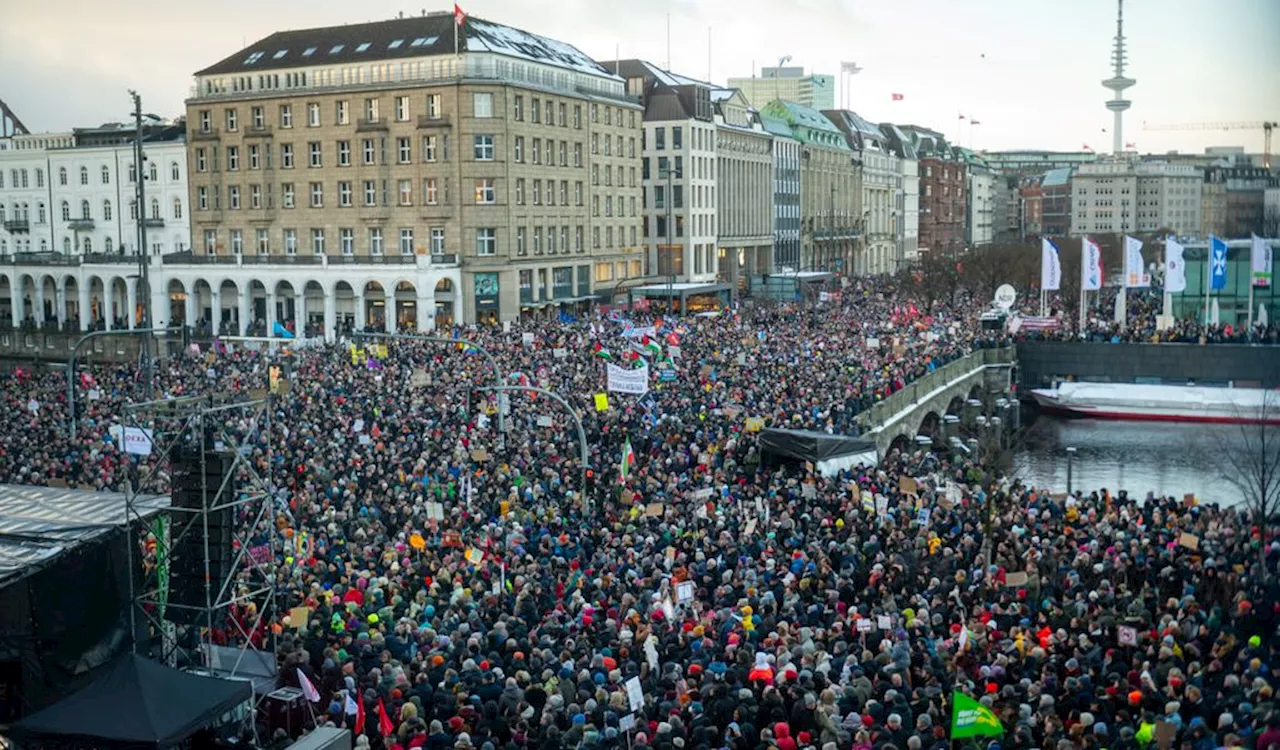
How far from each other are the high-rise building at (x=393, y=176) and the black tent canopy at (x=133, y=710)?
163 feet

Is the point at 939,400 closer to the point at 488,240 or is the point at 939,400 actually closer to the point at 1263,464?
the point at 488,240

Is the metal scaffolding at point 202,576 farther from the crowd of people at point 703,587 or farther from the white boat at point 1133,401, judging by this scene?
the white boat at point 1133,401

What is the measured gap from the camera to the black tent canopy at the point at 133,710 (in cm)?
1417

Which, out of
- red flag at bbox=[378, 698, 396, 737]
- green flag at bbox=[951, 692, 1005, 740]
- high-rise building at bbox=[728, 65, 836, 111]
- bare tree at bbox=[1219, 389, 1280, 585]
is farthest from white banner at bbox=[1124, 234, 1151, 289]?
high-rise building at bbox=[728, 65, 836, 111]

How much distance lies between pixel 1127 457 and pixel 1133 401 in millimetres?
8252

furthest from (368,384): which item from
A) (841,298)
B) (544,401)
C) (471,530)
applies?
(841,298)

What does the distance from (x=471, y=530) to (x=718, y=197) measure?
245ft

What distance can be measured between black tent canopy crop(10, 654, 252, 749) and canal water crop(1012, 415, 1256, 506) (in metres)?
35.6

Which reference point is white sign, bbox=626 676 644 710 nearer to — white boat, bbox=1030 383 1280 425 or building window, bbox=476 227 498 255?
white boat, bbox=1030 383 1280 425

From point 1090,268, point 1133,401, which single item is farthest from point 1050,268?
point 1133,401

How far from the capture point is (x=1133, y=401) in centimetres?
6134

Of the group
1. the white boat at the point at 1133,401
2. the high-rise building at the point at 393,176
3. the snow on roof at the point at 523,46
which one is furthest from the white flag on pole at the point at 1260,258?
the snow on roof at the point at 523,46

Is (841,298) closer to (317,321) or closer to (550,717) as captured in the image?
(317,321)

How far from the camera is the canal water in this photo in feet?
156
